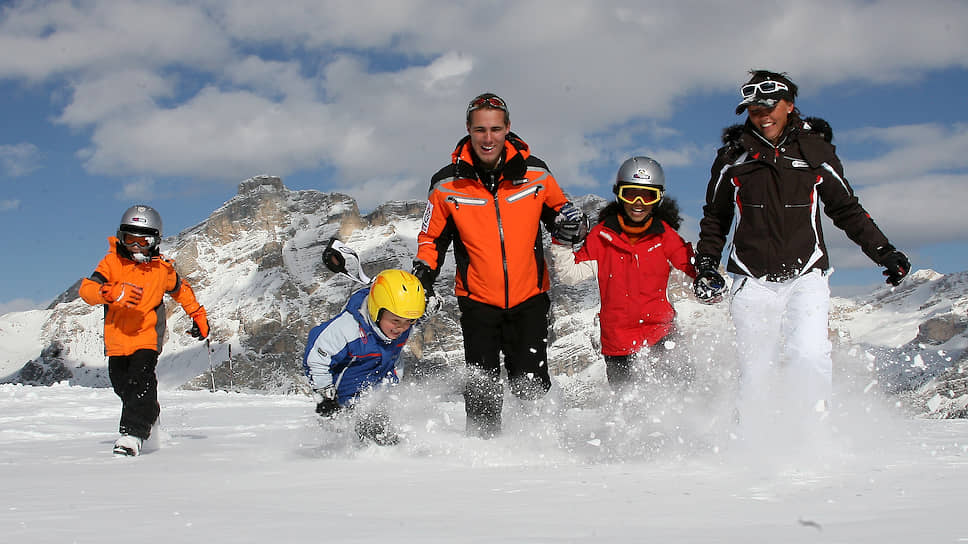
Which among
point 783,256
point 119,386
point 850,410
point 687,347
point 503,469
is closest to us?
point 503,469

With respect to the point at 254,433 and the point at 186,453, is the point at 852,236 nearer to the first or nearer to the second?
the point at 186,453

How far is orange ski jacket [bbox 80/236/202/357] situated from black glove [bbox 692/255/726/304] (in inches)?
175

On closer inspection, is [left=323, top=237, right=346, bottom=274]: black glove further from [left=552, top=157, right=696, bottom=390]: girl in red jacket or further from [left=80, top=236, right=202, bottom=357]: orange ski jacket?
[left=80, top=236, right=202, bottom=357]: orange ski jacket

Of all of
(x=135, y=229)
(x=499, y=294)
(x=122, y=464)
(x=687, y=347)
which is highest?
(x=135, y=229)

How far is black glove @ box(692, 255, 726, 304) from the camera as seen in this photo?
492cm

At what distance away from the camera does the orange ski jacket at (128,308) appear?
6.14 meters

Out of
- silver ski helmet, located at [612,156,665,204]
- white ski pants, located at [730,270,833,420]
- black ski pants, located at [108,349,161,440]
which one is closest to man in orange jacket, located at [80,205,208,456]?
black ski pants, located at [108,349,161,440]

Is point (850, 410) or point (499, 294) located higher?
point (499, 294)

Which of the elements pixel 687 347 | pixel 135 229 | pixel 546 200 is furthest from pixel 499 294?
pixel 135 229

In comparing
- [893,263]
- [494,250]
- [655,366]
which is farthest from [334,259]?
[893,263]

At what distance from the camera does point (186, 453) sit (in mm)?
5797

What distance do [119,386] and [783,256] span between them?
521cm

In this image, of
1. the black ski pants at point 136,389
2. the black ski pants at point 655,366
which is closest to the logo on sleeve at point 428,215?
the black ski pants at point 655,366

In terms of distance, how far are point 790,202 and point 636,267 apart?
1.35 m
